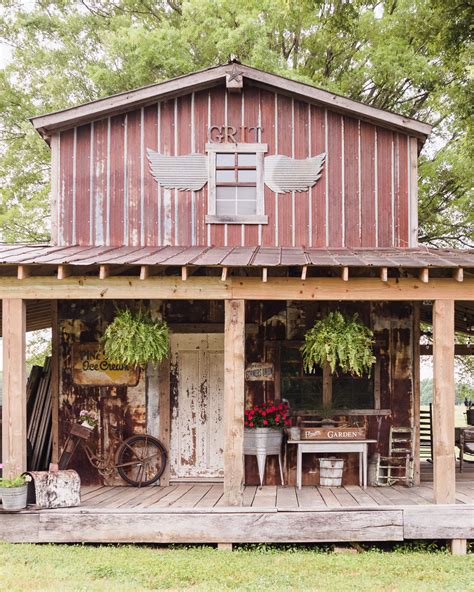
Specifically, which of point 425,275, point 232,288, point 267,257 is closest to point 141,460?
point 232,288

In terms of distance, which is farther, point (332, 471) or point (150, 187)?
point (150, 187)

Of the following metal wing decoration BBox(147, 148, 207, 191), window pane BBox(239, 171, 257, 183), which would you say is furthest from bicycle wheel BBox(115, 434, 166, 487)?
window pane BBox(239, 171, 257, 183)

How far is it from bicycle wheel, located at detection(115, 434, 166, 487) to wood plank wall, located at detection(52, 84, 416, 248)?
3.04 meters

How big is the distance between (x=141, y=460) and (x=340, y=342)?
12.0 feet

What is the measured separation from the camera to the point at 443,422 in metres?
8.55

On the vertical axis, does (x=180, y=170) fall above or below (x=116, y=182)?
above

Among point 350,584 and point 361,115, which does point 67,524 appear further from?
point 361,115

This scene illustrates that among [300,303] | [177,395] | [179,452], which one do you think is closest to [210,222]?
[300,303]

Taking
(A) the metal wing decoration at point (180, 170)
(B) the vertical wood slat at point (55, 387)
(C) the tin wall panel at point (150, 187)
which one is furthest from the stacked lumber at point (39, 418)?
(A) the metal wing decoration at point (180, 170)

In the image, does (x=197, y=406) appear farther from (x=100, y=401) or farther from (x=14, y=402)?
(x=14, y=402)

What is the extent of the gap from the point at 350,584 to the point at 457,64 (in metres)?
11.4

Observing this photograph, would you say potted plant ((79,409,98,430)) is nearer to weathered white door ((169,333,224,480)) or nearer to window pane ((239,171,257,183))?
weathered white door ((169,333,224,480))

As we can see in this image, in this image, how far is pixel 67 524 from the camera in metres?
8.45

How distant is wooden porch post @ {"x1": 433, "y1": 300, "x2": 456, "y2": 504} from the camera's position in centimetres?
855
